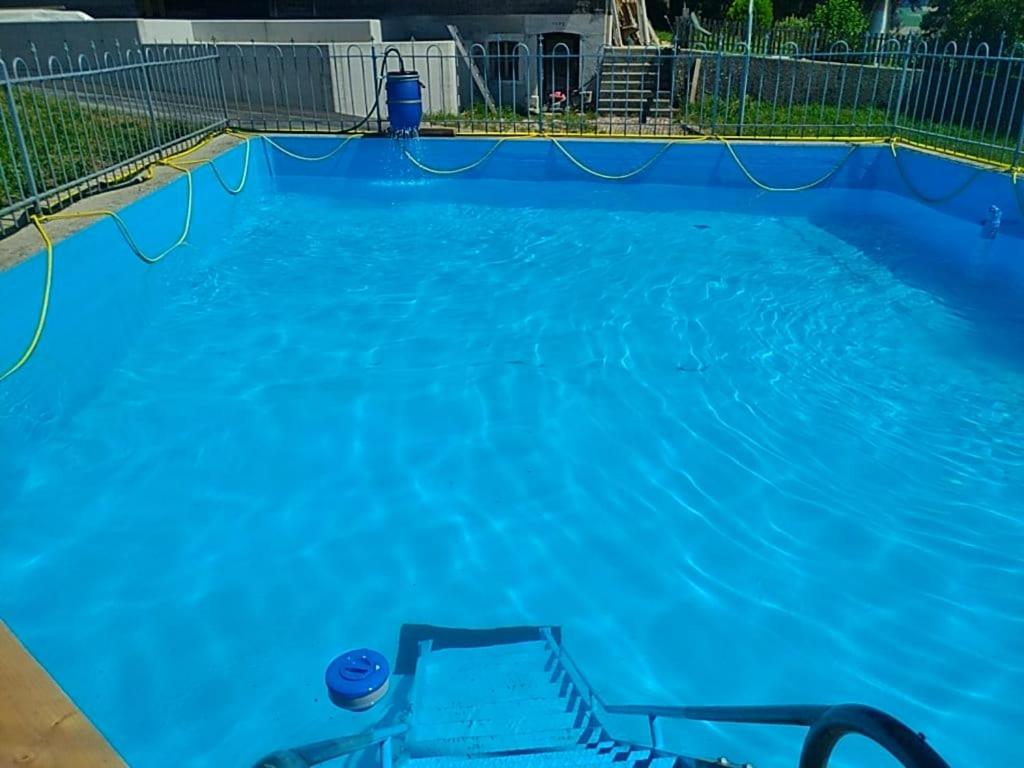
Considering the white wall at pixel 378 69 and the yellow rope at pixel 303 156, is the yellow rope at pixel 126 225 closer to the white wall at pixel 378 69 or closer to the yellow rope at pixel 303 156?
the yellow rope at pixel 303 156

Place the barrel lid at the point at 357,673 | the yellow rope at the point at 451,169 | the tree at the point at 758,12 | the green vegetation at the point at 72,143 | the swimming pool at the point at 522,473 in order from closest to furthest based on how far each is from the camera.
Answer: the barrel lid at the point at 357,673 < the swimming pool at the point at 522,473 < the green vegetation at the point at 72,143 < the yellow rope at the point at 451,169 < the tree at the point at 758,12

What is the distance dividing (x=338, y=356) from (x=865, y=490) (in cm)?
354

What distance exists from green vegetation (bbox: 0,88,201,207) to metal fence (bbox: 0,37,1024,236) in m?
0.03

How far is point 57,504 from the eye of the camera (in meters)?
4.15

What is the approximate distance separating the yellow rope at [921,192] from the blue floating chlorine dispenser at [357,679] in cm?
857

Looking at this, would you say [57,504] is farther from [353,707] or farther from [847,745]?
A: [847,745]

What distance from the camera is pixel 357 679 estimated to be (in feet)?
9.57

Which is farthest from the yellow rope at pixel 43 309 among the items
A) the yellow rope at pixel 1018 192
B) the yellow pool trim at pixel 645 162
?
the yellow rope at pixel 1018 192

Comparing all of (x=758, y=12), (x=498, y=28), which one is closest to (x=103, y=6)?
(x=498, y=28)

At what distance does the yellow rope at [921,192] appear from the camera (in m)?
8.77

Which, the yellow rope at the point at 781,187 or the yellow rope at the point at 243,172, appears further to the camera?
the yellow rope at the point at 781,187

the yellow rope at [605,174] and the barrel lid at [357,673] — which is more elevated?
the yellow rope at [605,174]

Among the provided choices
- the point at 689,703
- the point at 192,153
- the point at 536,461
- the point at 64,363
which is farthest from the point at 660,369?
the point at 192,153

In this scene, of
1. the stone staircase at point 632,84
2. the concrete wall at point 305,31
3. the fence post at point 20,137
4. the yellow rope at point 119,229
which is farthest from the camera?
the stone staircase at point 632,84
